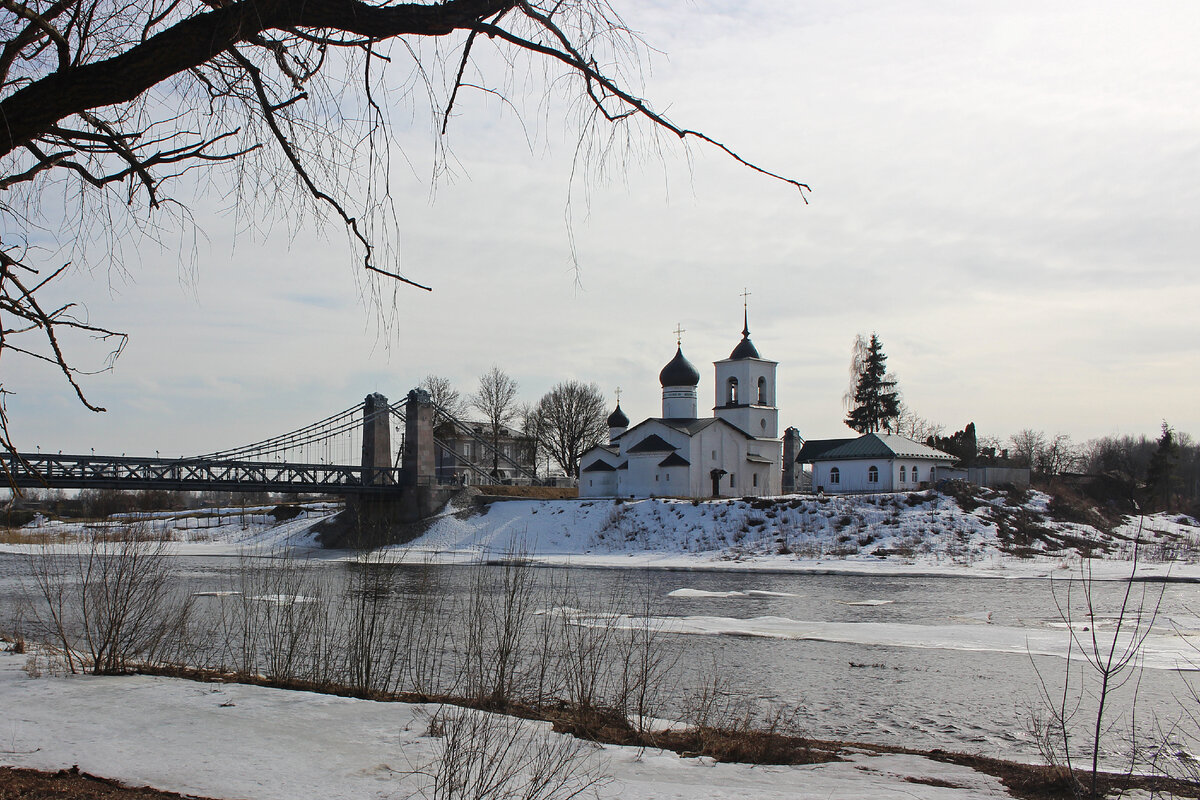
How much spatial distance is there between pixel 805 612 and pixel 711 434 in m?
33.3

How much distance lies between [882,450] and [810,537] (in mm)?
16219

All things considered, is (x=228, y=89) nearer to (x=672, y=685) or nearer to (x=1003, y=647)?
(x=672, y=685)

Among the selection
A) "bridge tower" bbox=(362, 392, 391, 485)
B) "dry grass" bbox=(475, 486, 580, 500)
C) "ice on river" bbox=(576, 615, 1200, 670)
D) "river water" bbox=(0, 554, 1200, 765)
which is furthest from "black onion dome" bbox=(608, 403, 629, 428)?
"ice on river" bbox=(576, 615, 1200, 670)

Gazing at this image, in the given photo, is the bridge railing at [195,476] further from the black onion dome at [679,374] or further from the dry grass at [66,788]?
the dry grass at [66,788]

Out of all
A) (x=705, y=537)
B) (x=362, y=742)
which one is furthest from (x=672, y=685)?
(x=705, y=537)

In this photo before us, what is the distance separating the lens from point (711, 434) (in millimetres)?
52156

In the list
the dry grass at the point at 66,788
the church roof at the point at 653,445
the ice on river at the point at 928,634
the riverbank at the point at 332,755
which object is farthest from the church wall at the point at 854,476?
the dry grass at the point at 66,788

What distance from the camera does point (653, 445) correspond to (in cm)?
5172

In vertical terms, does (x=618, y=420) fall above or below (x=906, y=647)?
above

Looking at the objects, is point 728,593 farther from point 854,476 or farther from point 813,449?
point 813,449

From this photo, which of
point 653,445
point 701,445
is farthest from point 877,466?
point 653,445

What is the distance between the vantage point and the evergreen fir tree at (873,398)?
227 feet

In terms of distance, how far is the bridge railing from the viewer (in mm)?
39094

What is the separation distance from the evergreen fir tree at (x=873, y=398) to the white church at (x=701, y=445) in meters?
13.9
